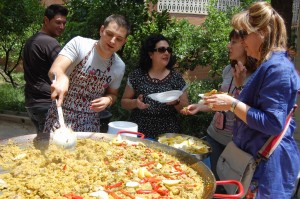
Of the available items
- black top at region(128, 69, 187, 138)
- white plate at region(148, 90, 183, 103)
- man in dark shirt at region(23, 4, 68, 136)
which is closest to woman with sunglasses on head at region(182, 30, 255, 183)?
white plate at region(148, 90, 183, 103)

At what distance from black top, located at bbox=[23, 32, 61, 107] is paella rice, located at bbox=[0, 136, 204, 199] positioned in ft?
4.03

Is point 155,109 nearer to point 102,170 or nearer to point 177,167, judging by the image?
point 177,167

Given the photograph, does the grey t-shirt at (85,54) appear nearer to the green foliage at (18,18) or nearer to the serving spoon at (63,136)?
the serving spoon at (63,136)

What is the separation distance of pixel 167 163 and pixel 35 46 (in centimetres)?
203

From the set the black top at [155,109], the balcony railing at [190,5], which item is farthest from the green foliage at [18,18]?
the black top at [155,109]

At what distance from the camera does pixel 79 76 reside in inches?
112

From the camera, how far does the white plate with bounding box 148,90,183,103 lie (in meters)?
3.10

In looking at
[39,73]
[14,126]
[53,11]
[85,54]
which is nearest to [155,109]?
[85,54]

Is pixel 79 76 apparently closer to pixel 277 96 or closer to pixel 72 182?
pixel 72 182

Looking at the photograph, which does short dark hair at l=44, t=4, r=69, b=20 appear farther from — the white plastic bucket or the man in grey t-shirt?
the white plastic bucket

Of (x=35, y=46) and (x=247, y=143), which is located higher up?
(x=35, y=46)

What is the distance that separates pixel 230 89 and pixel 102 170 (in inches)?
57.3

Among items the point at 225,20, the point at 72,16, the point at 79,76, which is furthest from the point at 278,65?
the point at 225,20

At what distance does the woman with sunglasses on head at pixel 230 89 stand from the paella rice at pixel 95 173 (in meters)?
0.67
